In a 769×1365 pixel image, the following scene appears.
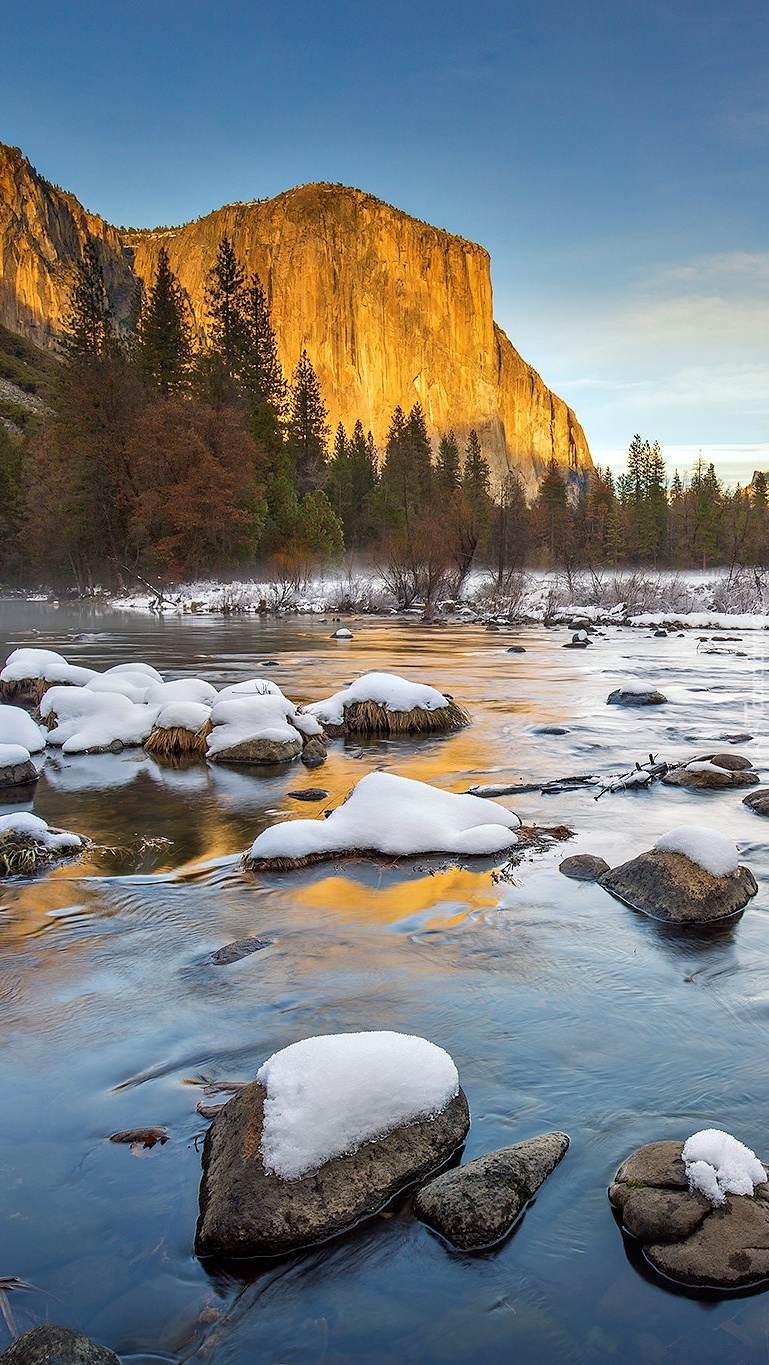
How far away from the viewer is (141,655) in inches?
843

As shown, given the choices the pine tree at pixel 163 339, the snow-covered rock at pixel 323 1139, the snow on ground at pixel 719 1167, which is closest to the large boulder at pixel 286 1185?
the snow-covered rock at pixel 323 1139

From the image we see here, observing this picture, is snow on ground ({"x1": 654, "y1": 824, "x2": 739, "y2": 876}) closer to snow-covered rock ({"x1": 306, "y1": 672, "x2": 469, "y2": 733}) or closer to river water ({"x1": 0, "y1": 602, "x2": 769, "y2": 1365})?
river water ({"x1": 0, "y1": 602, "x2": 769, "y2": 1365})

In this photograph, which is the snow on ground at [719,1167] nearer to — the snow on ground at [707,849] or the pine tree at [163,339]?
the snow on ground at [707,849]

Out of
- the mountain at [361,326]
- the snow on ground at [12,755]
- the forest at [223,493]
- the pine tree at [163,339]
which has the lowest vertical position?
the snow on ground at [12,755]

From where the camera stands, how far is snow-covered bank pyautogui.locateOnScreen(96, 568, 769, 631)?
1357 inches

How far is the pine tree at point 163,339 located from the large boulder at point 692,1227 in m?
54.0

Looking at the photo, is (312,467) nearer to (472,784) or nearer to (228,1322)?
(472,784)

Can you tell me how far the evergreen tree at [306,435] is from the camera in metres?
64.4

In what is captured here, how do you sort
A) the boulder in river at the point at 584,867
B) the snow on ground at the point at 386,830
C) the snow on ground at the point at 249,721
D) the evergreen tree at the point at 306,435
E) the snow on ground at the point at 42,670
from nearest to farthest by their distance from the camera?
1. the boulder in river at the point at 584,867
2. the snow on ground at the point at 386,830
3. the snow on ground at the point at 249,721
4. the snow on ground at the point at 42,670
5. the evergreen tree at the point at 306,435

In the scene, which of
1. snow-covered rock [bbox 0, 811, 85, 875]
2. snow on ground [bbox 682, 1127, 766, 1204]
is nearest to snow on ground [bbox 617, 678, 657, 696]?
snow-covered rock [bbox 0, 811, 85, 875]

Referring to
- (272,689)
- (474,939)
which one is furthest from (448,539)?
(474,939)

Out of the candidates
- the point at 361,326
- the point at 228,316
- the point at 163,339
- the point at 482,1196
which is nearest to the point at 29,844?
the point at 482,1196

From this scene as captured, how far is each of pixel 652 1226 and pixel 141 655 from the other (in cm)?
2026

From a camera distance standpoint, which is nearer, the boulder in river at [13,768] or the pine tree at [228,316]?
the boulder in river at [13,768]
